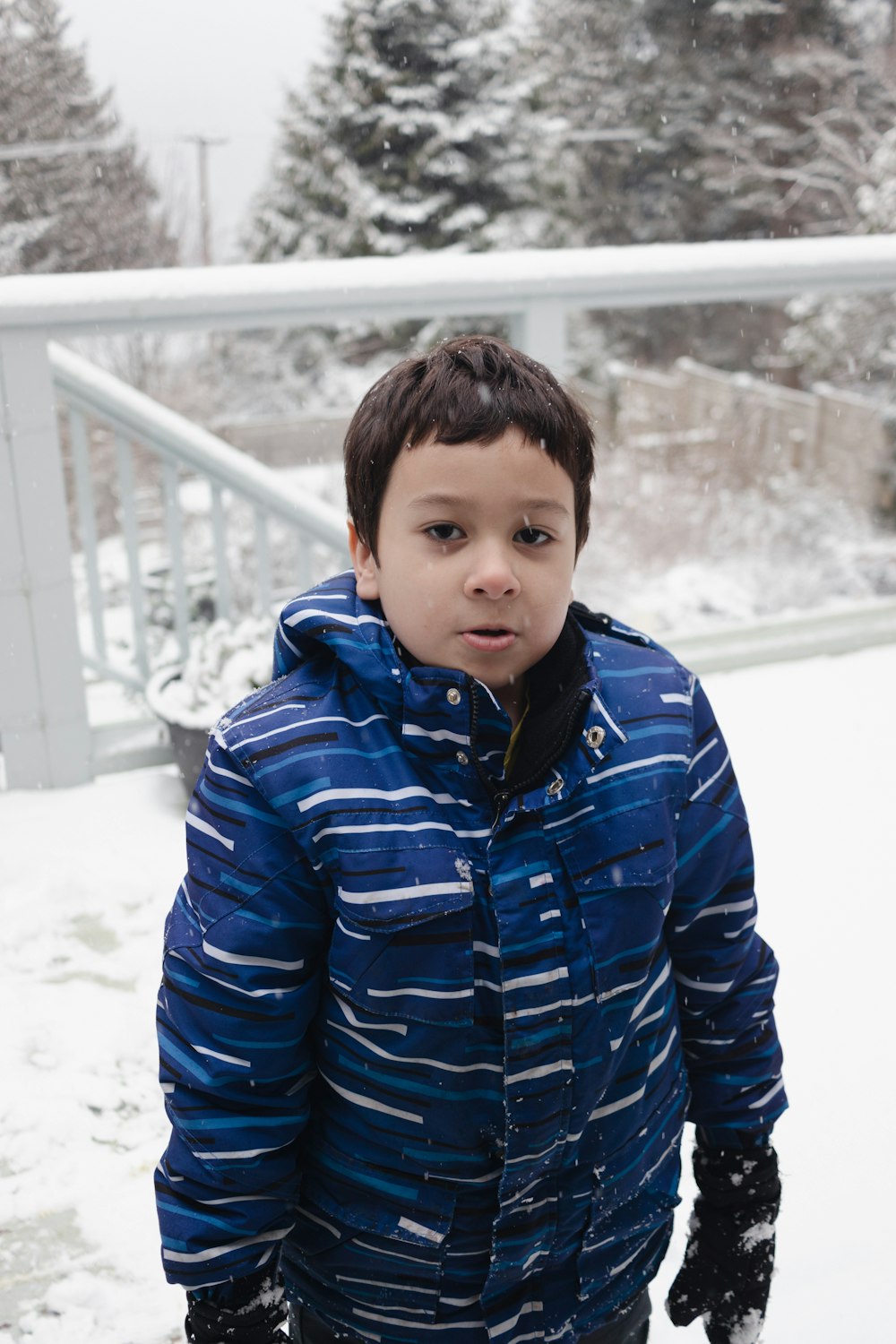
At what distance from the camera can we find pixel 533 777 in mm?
1004

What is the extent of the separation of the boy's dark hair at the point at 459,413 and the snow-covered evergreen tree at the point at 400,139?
14.3 m

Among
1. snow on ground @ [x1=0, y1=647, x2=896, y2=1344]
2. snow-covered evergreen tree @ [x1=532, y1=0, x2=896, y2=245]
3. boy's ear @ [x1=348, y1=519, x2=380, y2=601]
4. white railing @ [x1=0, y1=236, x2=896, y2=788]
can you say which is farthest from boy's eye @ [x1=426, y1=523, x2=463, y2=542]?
snow-covered evergreen tree @ [x1=532, y1=0, x2=896, y2=245]

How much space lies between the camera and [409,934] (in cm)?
98

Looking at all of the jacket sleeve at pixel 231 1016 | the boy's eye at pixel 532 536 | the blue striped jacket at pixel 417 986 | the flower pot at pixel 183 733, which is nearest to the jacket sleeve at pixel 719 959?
the blue striped jacket at pixel 417 986

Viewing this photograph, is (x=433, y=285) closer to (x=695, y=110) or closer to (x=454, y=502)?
(x=454, y=502)

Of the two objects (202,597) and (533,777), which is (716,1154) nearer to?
(533,777)

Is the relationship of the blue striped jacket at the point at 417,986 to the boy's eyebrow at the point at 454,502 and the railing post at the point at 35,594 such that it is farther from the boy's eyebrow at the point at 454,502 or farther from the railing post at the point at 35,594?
the railing post at the point at 35,594

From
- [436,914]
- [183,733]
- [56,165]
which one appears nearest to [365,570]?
[436,914]

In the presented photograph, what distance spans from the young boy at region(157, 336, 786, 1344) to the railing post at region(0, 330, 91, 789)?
2.26 m

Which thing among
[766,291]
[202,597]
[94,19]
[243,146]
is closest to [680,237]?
[243,146]

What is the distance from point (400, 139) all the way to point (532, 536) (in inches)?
585

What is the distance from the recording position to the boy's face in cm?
99

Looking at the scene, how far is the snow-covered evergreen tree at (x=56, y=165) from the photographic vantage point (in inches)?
337

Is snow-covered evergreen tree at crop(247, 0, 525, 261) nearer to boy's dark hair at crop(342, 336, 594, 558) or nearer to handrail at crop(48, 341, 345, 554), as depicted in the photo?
handrail at crop(48, 341, 345, 554)
